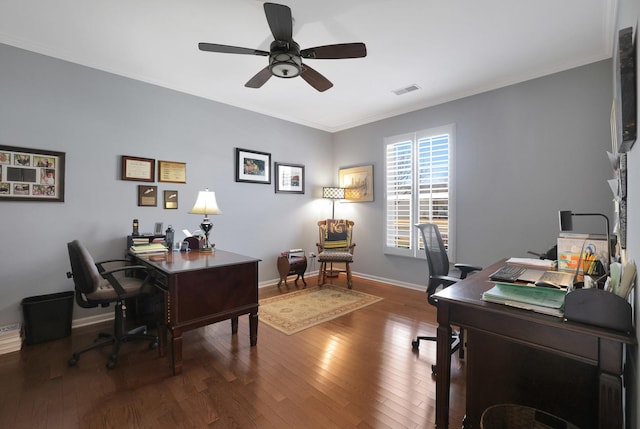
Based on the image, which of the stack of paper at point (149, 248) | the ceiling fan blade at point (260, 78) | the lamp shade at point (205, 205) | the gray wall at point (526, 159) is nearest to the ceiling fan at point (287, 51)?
the ceiling fan blade at point (260, 78)

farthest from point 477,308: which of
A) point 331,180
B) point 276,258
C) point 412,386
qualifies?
point 331,180

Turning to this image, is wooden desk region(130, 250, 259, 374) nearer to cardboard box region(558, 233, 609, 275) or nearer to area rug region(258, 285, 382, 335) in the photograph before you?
area rug region(258, 285, 382, 335)

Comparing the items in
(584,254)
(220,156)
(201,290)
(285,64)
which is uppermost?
(285,64)


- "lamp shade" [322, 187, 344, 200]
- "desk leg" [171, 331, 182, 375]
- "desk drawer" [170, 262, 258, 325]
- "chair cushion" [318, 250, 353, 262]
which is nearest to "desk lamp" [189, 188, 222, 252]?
"desk drawer" [170, 262, 258, 325]

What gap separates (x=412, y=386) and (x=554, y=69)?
3.63 meters

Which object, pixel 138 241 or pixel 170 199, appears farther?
→ pixel 170 199

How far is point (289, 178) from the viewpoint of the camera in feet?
16.0

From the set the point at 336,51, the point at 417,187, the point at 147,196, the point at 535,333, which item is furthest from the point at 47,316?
the point at 417,187

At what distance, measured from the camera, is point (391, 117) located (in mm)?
4609

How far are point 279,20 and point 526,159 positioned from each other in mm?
3164

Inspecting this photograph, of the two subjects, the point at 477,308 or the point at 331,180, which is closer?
the point at 477,308

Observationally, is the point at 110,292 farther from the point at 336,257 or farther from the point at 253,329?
the point at 336,257

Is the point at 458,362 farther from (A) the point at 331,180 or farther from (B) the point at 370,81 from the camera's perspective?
(A) the point at 331,180

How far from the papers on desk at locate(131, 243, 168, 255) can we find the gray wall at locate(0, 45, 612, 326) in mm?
565
